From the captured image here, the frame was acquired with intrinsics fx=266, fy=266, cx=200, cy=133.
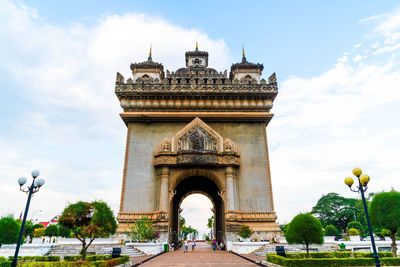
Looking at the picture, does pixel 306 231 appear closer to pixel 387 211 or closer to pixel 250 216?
pixel 387 211

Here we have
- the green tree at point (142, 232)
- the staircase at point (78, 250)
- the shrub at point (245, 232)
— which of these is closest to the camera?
the staircase at point (78, 250)

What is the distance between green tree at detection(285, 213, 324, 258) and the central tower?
8893 millimetres

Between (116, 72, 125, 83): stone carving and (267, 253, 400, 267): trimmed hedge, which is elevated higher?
(116, 72, 125, 83): stone carving


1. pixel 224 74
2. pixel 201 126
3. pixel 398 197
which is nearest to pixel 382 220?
pixel 398 197

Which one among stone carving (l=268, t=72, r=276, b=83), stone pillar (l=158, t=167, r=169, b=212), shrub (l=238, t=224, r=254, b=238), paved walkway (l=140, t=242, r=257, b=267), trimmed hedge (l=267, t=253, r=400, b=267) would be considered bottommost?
paved walkway (l=140, t=242, r=257, b=267)

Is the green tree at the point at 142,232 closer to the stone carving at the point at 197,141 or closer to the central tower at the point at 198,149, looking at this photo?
the central tower at the point at 198,149

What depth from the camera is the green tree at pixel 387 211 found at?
12.9 meters

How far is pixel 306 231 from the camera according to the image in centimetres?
1208

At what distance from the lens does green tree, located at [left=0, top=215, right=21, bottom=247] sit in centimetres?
1305

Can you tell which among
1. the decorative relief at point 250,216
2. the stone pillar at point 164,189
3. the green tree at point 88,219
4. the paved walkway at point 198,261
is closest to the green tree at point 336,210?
the decorative relief at point 250,216

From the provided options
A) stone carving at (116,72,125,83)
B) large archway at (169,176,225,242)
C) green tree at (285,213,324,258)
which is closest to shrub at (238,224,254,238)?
large archway at (169,176,225,242)

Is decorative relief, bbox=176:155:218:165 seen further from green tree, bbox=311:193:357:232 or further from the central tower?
green tree, bbox=311:193:357:232

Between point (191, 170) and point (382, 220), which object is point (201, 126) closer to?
point (191, 170)

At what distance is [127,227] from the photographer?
69.6 feet
